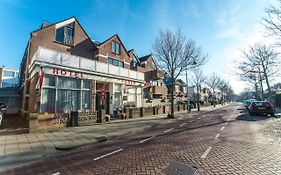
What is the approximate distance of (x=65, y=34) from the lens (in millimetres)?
20734

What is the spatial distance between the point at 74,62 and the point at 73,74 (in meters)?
1.08

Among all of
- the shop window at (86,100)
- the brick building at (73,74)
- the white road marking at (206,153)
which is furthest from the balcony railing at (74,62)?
the white road marking at (206,153)

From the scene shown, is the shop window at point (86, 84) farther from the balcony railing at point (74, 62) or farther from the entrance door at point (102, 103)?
the entrance door at point (102, 103)

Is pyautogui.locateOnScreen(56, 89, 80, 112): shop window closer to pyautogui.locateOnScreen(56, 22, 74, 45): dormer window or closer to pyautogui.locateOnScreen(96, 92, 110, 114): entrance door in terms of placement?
pyautogui.locateOnScreen(96, 92, 110, 114): entrance door

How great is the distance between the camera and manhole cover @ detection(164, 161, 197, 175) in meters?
4.36

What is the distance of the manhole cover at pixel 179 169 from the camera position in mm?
4359

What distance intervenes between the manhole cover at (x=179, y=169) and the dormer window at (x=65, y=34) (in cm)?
2027

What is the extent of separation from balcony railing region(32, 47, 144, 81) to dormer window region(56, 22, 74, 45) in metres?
6.89

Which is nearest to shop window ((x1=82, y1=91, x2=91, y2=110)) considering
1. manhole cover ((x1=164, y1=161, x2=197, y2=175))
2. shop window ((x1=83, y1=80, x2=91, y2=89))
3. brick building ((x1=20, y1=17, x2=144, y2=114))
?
brick building ((x1=20, y1=17, x2=144, y2=114))

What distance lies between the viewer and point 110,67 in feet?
58.9

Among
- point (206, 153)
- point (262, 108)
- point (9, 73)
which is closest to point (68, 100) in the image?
point (206, 153)

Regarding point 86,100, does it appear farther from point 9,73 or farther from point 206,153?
point 9,73

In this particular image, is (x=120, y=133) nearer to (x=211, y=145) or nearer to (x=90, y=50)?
(x=211, y=145)

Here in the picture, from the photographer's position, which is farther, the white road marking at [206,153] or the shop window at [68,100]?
the shop window at [68,100]
